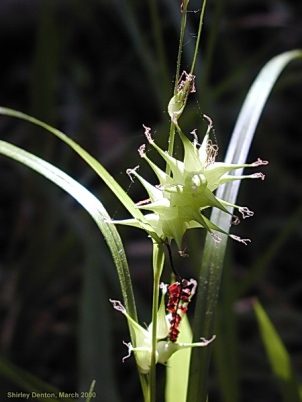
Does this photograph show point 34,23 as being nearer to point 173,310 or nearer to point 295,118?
point 295,118

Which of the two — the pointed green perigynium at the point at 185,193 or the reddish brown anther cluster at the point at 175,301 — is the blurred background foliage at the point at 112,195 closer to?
the reddish brown anther cluster at the point at 175,301

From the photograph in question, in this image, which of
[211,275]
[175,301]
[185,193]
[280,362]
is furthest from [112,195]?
[185,193]

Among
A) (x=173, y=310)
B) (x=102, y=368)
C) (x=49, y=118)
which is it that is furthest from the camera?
(x=49, y=118)

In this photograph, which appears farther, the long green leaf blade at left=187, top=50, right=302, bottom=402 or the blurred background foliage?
the blurred background foliage

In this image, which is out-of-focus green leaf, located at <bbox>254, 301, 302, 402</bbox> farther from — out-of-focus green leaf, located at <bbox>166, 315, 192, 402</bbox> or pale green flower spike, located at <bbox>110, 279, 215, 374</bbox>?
pale green flower spike, located at <bbox>110, 279, 215, 374</bbox>

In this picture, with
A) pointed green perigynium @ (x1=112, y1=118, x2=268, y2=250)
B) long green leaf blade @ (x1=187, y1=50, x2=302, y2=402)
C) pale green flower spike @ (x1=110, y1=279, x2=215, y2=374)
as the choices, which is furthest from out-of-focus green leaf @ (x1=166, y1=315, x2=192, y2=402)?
pointed green perigynium @ (x1=112, y1=118, x2=268, y2=250)

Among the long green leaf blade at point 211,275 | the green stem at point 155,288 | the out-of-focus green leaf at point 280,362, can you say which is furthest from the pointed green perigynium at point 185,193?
the out-of-focus green leaf at point 280,362

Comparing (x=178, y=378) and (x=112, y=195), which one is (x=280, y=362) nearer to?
(x=178, y=378)

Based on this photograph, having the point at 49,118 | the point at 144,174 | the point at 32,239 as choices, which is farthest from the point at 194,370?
the point at 49,118

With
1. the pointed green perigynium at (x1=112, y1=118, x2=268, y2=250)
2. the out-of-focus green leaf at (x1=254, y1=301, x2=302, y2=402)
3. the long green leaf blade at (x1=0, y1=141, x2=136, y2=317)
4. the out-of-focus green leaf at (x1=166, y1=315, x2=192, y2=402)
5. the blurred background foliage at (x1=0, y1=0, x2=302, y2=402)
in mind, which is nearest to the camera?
the pointed green perigynium at (x1=112, y1=118, x2=268, y2=250)
